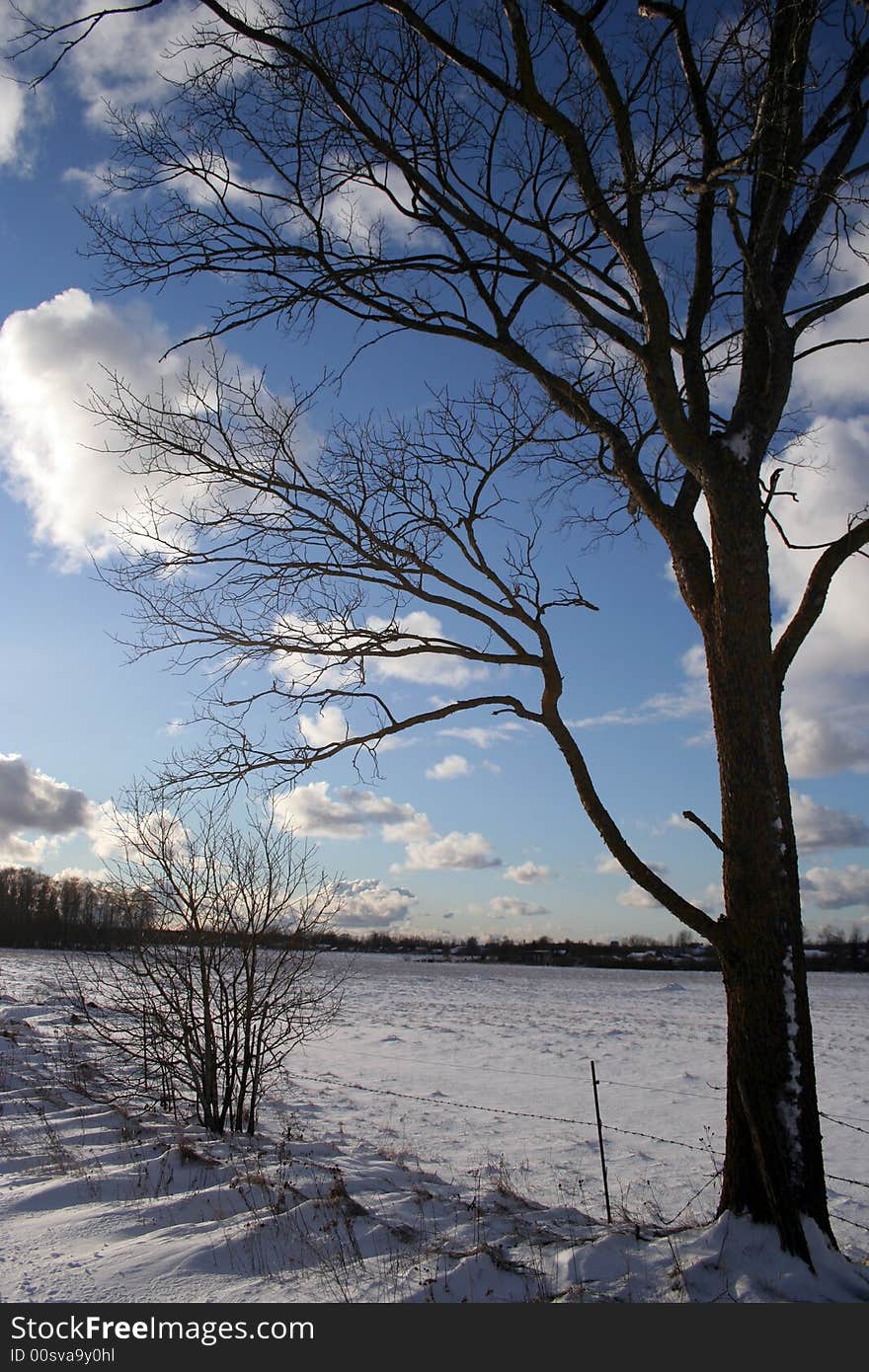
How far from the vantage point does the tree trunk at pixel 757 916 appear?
4.75 m

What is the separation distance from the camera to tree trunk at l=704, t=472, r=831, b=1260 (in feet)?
15.6

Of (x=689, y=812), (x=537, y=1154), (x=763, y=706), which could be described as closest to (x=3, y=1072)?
Result: (x=537, y=1154)

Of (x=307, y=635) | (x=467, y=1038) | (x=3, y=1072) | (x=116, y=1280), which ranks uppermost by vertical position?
(x=307, y=635)

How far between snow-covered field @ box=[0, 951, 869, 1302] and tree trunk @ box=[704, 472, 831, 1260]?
0.36 metres

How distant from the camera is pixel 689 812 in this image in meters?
5.49

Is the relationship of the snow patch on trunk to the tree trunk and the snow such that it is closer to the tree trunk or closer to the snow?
the tree trunk

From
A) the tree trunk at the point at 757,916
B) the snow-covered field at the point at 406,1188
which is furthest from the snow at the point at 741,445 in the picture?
the snow-covered field at the point at 406,1188

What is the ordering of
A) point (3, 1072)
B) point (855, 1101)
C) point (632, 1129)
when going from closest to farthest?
point (3, 1072), point (632, 1129), point (855, 1101)

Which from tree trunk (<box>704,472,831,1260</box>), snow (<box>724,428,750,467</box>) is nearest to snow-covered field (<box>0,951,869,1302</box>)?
tree trunk (<box>704,472,831,1260</box>)

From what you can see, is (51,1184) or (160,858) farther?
(160,858)

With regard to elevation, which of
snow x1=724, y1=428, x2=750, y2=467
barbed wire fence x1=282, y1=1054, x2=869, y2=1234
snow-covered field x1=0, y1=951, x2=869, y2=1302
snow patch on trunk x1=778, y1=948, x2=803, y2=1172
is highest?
snow x1=724, y1=428, x2=750, y2=467

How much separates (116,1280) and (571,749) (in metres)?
4.15

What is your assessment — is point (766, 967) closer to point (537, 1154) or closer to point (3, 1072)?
point (537, 1154)

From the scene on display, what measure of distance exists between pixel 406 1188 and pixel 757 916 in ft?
13.4
